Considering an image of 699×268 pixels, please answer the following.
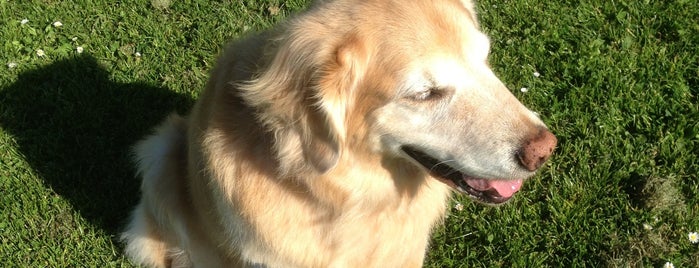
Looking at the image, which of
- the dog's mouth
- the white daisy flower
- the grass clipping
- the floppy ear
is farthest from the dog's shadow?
the white daisy flower

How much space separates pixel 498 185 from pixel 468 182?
0.50ft

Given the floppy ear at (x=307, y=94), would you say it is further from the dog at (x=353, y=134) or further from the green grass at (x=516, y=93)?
the green grass at (x=516, y=93)

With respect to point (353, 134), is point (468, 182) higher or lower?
lower

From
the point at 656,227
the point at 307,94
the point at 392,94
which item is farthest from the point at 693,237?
the point at 307,94

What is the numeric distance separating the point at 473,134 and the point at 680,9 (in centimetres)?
337

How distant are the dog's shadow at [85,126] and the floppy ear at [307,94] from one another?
2.23 metres

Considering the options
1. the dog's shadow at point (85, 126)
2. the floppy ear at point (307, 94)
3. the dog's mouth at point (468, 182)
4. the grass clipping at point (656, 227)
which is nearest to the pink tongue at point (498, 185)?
the dog's mouth at point (468, 182)

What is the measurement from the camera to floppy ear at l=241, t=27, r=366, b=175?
2.43 metres

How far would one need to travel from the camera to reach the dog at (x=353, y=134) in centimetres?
248

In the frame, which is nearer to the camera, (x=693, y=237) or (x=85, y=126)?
(x=693, y=237)

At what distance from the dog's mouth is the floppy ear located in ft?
1.14

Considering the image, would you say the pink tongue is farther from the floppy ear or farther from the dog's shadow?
the dog's shadow

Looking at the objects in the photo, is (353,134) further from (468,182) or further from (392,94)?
(468,182)

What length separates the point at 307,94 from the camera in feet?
8.10
